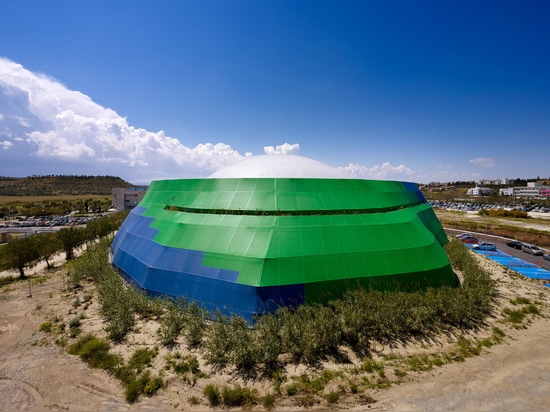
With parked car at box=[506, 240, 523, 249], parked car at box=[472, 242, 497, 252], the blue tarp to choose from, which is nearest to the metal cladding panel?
the blue tarp

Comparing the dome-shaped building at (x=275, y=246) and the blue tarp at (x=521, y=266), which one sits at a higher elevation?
the dome-shaped building at (x=275, y=246)

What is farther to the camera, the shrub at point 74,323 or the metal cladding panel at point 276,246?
the shrub at point 74,323

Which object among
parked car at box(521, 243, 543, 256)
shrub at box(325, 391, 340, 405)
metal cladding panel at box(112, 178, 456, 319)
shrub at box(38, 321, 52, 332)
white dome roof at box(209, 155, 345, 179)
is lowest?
shrub at box(38, 321, 52, 332)

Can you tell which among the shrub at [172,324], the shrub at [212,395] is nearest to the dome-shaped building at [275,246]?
the shrub at [172,324]

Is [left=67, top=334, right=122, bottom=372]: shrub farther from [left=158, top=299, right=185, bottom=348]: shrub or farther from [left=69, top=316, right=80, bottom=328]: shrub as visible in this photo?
[left=158, top=299, right=185, bottom=348]: shrub

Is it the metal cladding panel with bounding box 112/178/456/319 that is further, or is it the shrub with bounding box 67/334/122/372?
the metal cladding panel with bounding box 112/178/456/319

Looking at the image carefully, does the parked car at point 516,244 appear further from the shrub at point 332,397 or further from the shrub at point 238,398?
the shrub at point 238,398

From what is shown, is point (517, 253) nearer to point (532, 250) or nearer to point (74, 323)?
point (532, 250)
